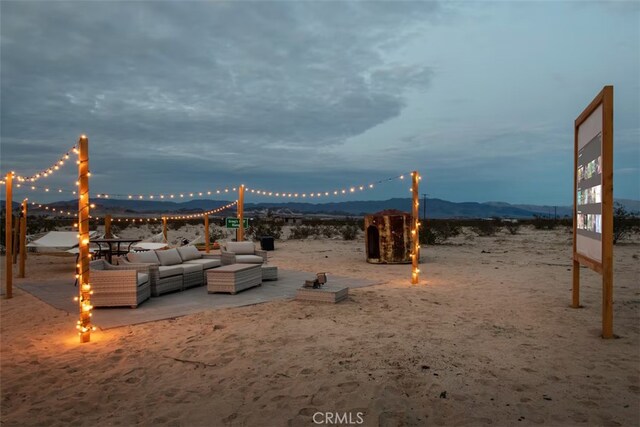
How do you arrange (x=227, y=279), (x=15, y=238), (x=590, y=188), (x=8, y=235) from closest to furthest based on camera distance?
1. (x=590, y=188)
2. (x=227, y=279)
3. (x=8, y=235)
4. (x=15, y=238)

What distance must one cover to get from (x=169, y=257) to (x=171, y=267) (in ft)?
1.81

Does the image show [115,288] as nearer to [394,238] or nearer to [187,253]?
[187,253]

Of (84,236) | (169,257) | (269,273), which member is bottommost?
Result: (269,273)

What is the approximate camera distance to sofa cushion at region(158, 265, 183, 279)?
7.38 metres

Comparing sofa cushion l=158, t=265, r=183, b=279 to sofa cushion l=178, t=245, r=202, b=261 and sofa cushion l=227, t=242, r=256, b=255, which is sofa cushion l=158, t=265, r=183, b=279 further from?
sofa cushion l=227, t=242, r=256, b=255

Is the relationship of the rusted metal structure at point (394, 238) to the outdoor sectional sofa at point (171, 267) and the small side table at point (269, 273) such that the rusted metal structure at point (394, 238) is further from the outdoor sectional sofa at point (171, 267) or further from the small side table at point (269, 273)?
the outdoor sectional sofa at point (171, 267)

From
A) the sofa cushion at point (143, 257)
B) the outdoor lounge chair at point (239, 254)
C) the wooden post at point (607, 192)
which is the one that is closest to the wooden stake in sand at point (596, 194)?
the wooden post at point (607, 192)

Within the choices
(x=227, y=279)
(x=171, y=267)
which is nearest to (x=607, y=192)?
(x=227, y=279)

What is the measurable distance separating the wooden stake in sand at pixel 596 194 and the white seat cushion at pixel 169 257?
668cm

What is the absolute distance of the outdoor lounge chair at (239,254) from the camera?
9.17m

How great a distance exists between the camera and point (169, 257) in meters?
8.19

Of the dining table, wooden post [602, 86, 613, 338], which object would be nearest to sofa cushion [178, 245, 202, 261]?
the dining table

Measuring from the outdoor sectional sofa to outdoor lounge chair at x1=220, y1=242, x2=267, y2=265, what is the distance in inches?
15.4

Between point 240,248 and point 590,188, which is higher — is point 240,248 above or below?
below
